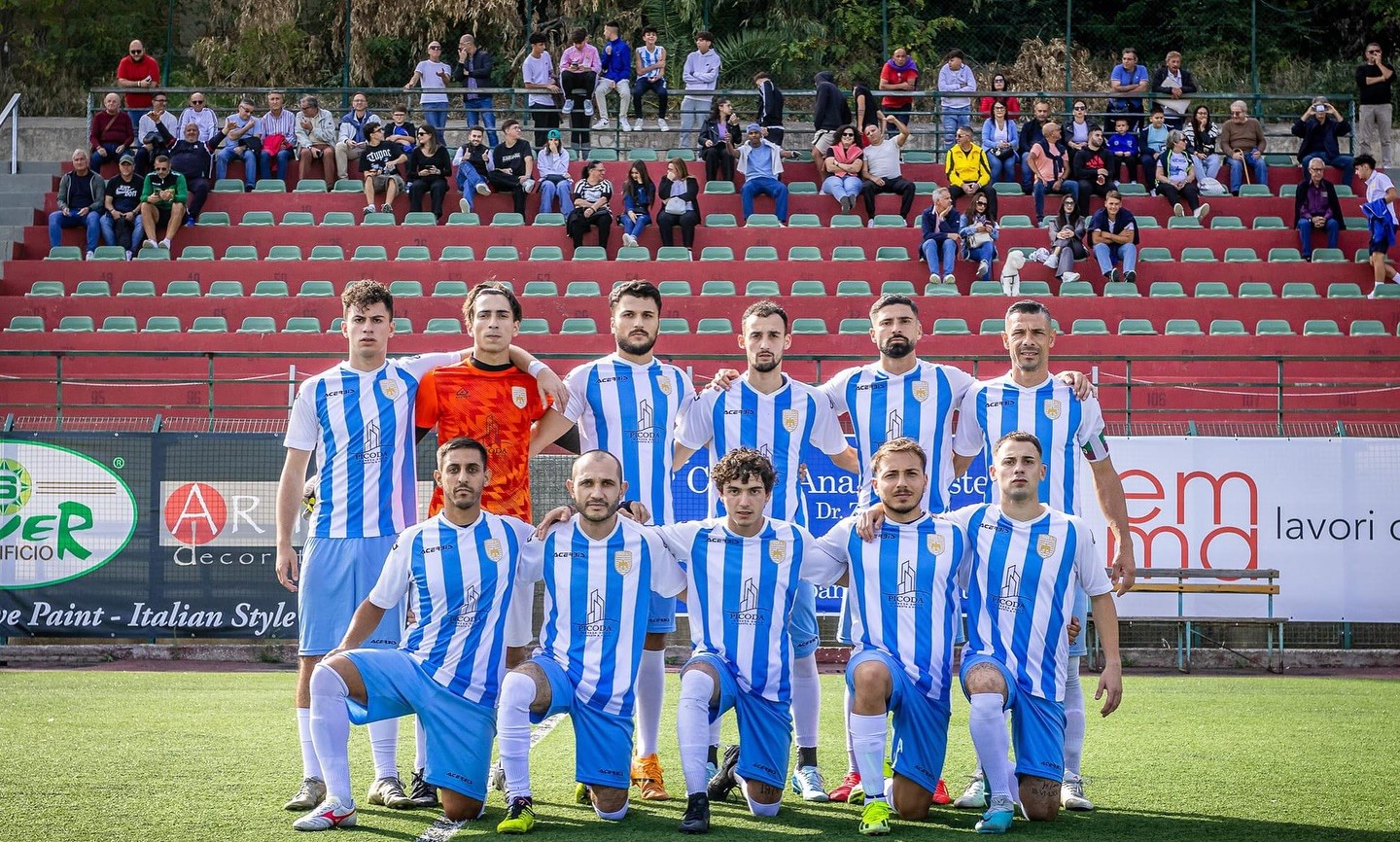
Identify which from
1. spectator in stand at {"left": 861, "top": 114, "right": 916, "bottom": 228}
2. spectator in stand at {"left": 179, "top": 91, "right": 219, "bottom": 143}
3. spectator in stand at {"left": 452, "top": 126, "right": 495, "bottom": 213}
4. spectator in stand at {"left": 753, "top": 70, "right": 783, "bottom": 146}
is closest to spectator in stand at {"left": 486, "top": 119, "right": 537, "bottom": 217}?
spectator in stand at {"left": 452, "top": 126, "right": 495, "bottom": 213}

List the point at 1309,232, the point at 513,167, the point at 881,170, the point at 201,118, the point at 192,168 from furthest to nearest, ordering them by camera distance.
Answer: the point at 201,118 → the point at 881,170 → the point at 513,167 → the point at 192,168 → the point at 1309,232

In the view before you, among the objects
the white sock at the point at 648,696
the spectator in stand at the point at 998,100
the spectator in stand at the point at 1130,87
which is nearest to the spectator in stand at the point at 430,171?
the spectator in stand at the point at 998,100

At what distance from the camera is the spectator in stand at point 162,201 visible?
16.7 meters

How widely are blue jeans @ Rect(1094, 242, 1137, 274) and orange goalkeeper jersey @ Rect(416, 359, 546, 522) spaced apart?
1132cm

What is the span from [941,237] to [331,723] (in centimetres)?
1195

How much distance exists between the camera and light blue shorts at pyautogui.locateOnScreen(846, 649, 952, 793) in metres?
5.21

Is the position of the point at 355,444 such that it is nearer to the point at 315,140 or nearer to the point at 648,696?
the point at 648,696

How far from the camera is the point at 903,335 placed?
5926 mm

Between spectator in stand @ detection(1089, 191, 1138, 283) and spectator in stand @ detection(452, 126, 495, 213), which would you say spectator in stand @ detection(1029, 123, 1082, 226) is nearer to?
spectator in stand @ detection(1089, 191, 1138, 283)

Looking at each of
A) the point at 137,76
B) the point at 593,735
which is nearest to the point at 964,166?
the point at 137,76

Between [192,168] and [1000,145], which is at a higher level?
[1000,145]

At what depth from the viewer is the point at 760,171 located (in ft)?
57.0

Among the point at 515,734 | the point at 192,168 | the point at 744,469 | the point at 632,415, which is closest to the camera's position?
the point at 515,734

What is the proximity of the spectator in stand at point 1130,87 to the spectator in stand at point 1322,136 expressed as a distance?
2033 mm
